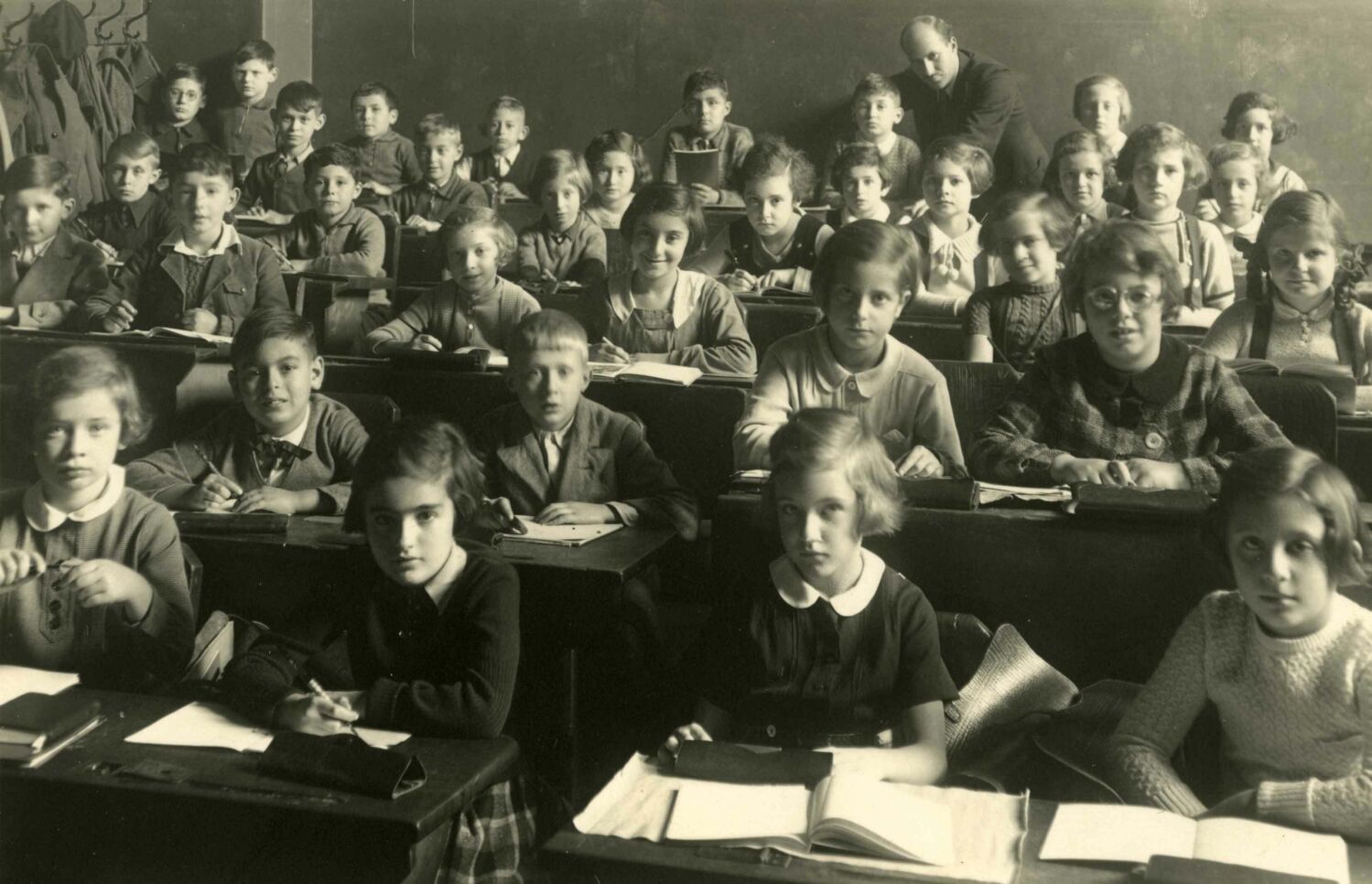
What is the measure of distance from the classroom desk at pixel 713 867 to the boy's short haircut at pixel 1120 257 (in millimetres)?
1375

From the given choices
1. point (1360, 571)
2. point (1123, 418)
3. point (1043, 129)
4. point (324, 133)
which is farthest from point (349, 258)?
point (1360, 571)

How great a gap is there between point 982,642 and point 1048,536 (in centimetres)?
26

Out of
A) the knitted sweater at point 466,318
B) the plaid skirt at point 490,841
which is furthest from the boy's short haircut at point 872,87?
the plaid skirt at point 490,841

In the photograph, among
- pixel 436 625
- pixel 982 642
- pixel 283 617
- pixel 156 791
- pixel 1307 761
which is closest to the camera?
pixel 156 791

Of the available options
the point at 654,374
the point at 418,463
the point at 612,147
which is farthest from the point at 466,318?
the point at 418,463

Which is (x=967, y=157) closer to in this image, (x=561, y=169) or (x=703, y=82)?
(x=703, y=82)

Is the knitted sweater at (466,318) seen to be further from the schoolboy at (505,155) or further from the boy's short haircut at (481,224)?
the schoolboy at (505,155)

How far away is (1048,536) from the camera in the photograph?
7.48ft

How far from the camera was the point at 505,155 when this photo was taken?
5.95 metres

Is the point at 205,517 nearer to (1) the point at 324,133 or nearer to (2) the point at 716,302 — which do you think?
(2) the point at 716,302

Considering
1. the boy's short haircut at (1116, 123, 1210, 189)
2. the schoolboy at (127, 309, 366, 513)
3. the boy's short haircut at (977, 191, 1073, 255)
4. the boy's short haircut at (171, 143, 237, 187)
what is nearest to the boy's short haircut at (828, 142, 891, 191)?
the boy's short haircut at (1116, 123, 1210, 189)

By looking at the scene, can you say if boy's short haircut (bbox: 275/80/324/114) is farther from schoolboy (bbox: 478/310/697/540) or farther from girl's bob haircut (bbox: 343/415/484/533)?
girl's bob haircut (bbox: 343/415/484/533)

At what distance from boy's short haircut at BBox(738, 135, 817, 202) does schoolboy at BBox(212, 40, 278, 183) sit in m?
2.04

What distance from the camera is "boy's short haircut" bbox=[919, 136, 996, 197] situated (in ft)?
16.4
